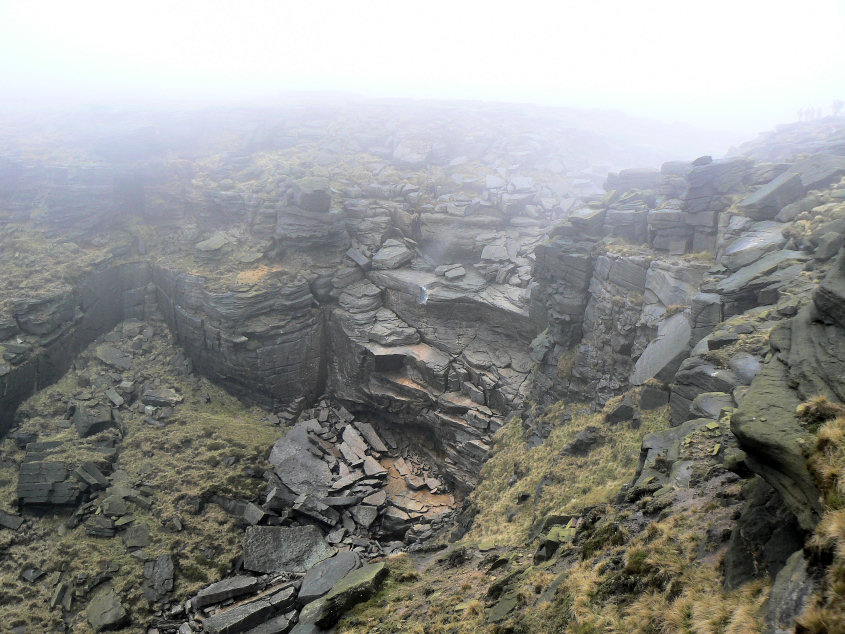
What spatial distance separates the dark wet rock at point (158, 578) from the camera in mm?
18672

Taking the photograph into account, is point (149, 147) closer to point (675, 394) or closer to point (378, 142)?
point (378, 142)

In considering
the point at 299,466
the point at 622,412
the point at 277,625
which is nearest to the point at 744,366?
the point at 622,412

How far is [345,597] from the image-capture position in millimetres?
12859

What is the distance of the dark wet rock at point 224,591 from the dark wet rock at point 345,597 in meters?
5.37

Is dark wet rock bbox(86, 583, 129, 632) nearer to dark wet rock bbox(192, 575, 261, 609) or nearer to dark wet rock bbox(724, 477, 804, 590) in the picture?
dark wet rock bbox(192, 575, 261, 609)

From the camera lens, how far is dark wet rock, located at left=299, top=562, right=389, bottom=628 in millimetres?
12633

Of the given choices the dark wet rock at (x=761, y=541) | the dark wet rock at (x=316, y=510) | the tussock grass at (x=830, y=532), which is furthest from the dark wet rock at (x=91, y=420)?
the tussock grass at (x=830, y=532)

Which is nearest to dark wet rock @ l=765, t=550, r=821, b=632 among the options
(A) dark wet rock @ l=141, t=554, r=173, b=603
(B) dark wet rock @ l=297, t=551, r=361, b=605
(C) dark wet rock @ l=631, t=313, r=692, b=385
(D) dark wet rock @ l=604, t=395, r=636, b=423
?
(C) dark wet rock @ l=631, t=313, r=692, b=385

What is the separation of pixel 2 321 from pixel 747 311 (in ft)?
117

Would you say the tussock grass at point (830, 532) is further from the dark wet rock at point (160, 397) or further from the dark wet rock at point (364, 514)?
the dark wet rock at point (160, 397)

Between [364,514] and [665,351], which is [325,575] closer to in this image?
[364,514]

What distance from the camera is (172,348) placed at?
3234 centimetres

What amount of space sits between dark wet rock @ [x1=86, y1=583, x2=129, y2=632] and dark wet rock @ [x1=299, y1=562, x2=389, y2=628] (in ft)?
28.6

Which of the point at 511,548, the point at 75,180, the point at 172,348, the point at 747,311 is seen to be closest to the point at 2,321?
the point at 172,348
